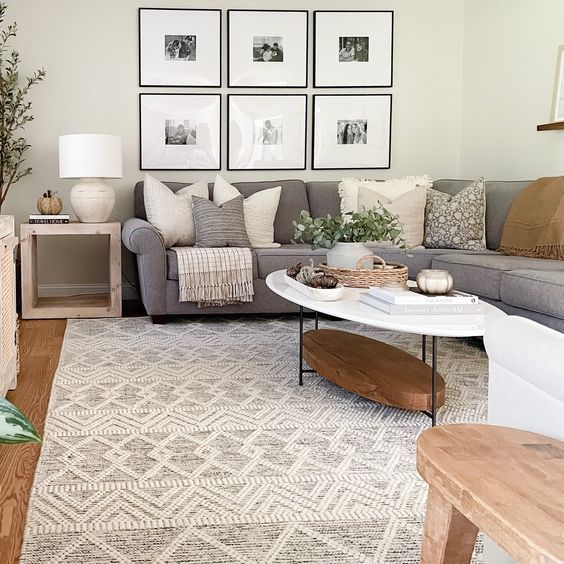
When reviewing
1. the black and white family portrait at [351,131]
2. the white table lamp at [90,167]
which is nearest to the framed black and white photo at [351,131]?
the black and white family portrait at [351,131]

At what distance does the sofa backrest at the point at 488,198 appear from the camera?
15.8ft

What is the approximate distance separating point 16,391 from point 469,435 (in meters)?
2.39

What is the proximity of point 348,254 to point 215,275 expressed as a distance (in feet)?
4.82

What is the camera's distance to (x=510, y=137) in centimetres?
530

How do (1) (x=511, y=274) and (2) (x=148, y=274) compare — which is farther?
(2) (x=148, y=274)

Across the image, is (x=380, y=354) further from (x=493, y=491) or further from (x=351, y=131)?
(x=351, y=131)

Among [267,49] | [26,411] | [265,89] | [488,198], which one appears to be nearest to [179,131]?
[265,89]

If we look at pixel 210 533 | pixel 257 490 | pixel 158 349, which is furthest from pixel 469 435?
pixel 158 349

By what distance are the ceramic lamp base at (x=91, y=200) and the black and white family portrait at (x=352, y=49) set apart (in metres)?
2.07

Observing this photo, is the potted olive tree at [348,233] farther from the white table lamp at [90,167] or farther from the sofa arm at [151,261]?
the white table lamp at [90,167]

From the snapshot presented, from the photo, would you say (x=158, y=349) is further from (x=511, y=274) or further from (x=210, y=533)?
(x=210, y=533)

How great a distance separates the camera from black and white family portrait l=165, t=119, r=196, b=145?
559cm

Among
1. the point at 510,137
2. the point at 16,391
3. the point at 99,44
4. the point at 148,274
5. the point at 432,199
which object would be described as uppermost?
the point at 99,44

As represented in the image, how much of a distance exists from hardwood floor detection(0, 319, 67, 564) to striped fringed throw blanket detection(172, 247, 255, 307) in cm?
79
